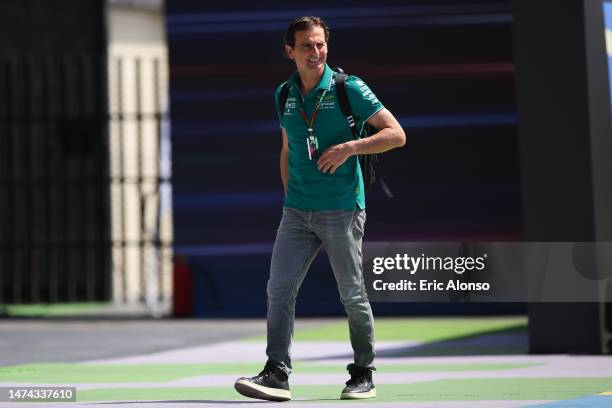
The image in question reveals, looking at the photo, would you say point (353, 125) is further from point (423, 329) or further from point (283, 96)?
point (423, 329)

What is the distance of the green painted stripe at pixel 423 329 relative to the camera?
13961 millimetres

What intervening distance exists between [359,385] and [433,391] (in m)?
0.62

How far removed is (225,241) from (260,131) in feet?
4.84

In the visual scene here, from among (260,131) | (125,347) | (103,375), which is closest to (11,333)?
(125,347)

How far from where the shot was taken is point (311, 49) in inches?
283

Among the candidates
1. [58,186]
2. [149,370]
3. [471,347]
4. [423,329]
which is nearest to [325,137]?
[149,370]

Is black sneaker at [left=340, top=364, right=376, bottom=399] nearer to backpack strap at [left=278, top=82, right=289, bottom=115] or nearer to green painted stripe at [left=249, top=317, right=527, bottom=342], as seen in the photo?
backpack strap at [left=278, top=82, right=289, bottom=115]

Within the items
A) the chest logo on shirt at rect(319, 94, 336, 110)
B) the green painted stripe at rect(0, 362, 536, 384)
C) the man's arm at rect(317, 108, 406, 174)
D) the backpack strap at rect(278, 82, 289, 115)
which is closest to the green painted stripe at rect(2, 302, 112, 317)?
the green painted stripe at rect(0, 362, 536, 384)

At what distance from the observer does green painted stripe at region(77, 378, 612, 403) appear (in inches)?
293

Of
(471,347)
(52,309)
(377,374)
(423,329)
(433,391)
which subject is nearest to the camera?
(433,391)

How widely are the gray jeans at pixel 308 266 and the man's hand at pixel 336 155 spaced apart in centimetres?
34

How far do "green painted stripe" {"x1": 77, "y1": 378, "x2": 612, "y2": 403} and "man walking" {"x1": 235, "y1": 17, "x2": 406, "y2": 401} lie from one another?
32 centimetres

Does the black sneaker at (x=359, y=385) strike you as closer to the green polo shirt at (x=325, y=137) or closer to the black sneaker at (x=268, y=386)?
the black sneaker at (x=268, y=386)

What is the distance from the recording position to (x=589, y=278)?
34.8 feet
